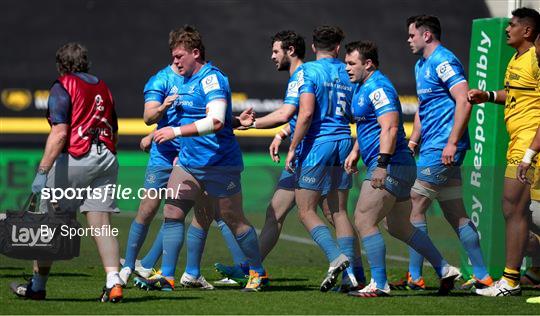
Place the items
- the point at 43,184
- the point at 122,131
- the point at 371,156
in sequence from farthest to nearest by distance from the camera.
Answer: the point at 122,131
the point at 371,156
the point at 43,184

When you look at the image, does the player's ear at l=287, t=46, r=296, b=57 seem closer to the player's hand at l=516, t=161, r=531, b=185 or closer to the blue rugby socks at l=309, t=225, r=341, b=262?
the blue rugby socks at l=309, t=225, r=341, b=262

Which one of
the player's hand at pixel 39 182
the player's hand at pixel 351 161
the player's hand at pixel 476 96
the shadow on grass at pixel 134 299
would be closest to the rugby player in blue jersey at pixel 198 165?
the shadow on grass at pixel 134 299

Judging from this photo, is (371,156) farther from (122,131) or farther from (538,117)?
(122,131)

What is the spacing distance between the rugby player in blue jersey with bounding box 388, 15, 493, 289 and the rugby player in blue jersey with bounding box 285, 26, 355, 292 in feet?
1.76

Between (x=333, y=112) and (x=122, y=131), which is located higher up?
(x=333, y=112)

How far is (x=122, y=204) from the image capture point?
34.1 feet

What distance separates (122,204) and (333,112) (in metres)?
1.82

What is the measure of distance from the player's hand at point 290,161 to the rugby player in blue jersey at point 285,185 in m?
0.26

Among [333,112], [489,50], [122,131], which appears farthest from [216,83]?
[122,131]

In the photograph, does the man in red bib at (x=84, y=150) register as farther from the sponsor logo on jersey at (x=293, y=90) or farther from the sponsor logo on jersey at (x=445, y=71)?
the sponsor logo on jersey at (x=445, y=71)

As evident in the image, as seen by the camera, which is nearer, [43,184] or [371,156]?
[43,184]

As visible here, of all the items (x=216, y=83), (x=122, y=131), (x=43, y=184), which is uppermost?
(x=216, y=83)

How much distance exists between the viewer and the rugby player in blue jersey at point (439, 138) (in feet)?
31.6

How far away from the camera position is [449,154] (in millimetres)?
9336
